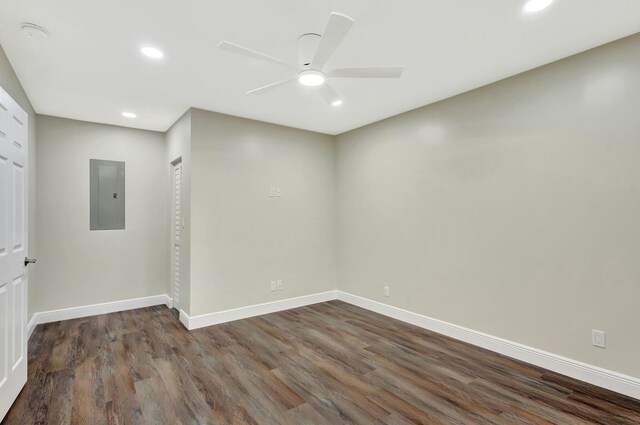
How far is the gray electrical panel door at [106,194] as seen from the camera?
4.41 meters

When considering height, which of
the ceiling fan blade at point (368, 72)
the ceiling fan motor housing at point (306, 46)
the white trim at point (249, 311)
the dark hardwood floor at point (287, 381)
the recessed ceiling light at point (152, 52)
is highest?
the recessed ceiling light at point (152, 52)

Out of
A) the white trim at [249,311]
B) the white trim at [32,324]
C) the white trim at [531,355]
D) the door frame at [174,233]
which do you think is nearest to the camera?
the white trim at [531,355]

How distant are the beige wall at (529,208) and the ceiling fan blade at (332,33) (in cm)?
204

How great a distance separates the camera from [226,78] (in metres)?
3.04

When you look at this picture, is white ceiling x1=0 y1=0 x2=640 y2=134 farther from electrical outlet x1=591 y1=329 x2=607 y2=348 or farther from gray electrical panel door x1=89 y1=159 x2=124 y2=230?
electrical outlet x1=591 y1=329 x2=607 y2=348

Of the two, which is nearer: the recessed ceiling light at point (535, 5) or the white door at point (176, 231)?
the recessed ceiling light at point (535, 5)

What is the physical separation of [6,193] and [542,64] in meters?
4.20

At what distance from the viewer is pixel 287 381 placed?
2684 mm

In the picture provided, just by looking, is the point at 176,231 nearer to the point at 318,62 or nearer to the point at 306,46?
the point at 306,46

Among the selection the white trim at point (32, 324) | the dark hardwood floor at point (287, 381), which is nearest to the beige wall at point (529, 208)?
the dark hardwood floor at point (287, 381)

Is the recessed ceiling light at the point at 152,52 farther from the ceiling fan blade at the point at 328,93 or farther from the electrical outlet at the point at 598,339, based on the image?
the electrical outlet at the point at 598,339

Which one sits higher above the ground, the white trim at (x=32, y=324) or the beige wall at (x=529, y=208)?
the beige wall at (x=529, y=208)

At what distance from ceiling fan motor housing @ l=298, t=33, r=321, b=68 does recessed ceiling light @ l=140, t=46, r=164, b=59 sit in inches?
43.4

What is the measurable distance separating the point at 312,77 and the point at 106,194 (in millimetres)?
3624
